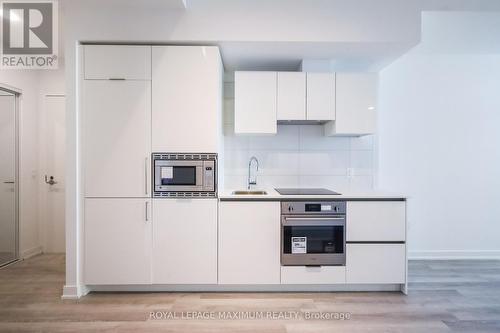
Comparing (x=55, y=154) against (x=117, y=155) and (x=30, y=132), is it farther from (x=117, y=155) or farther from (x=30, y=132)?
(x=117, y=155)

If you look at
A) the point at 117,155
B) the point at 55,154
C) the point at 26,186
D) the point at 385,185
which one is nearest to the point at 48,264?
the point at 26,186

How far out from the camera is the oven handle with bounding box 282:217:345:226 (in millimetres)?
2555

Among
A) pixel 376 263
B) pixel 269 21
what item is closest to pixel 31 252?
pixel 269 21

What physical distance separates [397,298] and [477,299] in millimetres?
727

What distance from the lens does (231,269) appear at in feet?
8.38

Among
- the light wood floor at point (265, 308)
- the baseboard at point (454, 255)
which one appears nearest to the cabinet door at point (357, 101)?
the light wood floor at point (265, 308)

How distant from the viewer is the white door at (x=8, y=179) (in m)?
3.40

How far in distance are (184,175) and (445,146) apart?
10.7 feet

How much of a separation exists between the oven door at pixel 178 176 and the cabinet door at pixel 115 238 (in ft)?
0.74

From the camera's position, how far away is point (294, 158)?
3350mm

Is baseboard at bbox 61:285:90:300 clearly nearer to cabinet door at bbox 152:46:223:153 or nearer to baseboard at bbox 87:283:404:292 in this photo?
baseboard at bbox 87:283:404:292

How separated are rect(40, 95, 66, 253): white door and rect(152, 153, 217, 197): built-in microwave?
218 centimetres

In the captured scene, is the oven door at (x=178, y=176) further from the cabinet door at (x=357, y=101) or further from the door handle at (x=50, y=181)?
the door handle at (x=50, y=181)

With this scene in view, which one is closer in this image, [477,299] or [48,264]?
[477,299]
